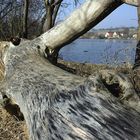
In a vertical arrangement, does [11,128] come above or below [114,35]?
below

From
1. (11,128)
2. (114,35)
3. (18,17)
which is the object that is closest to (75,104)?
(11,128)

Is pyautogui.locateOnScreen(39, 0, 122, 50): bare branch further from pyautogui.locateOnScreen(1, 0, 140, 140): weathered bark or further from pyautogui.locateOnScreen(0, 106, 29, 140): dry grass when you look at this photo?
pyautogui.locateOnScreen(1, 0, 140, 140): weathered bark

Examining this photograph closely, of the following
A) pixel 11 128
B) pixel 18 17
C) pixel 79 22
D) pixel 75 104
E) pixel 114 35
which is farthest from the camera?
pixel 18 17

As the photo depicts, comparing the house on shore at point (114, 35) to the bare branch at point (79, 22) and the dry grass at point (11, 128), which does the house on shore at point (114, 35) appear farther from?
the dry grass at point (11, 128)

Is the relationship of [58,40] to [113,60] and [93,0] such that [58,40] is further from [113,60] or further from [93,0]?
[113,60]

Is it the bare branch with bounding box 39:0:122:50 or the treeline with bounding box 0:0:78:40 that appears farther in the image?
the treeline with bounding box 0:0:78:40

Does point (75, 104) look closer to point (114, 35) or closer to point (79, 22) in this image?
point (79, 22)

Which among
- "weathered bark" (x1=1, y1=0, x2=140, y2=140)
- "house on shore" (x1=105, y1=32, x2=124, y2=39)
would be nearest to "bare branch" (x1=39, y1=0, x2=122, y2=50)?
"weathered bark" (x1=1, y1=0, x2=140, y2=140)

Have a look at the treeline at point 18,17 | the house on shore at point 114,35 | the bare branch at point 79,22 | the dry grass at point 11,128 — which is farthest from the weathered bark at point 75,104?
the treeline at point 18,17

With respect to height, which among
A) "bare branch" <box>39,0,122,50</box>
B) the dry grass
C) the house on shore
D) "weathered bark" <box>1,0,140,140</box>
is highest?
"bare branch" <box>39,0,122,50</box>

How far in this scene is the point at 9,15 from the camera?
64.4 feet

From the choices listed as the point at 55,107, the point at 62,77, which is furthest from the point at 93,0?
the point at 55,107

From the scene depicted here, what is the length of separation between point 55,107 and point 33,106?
1.61ft

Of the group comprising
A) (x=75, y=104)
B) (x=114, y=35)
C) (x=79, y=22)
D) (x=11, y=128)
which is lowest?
(x=11, y=128)
